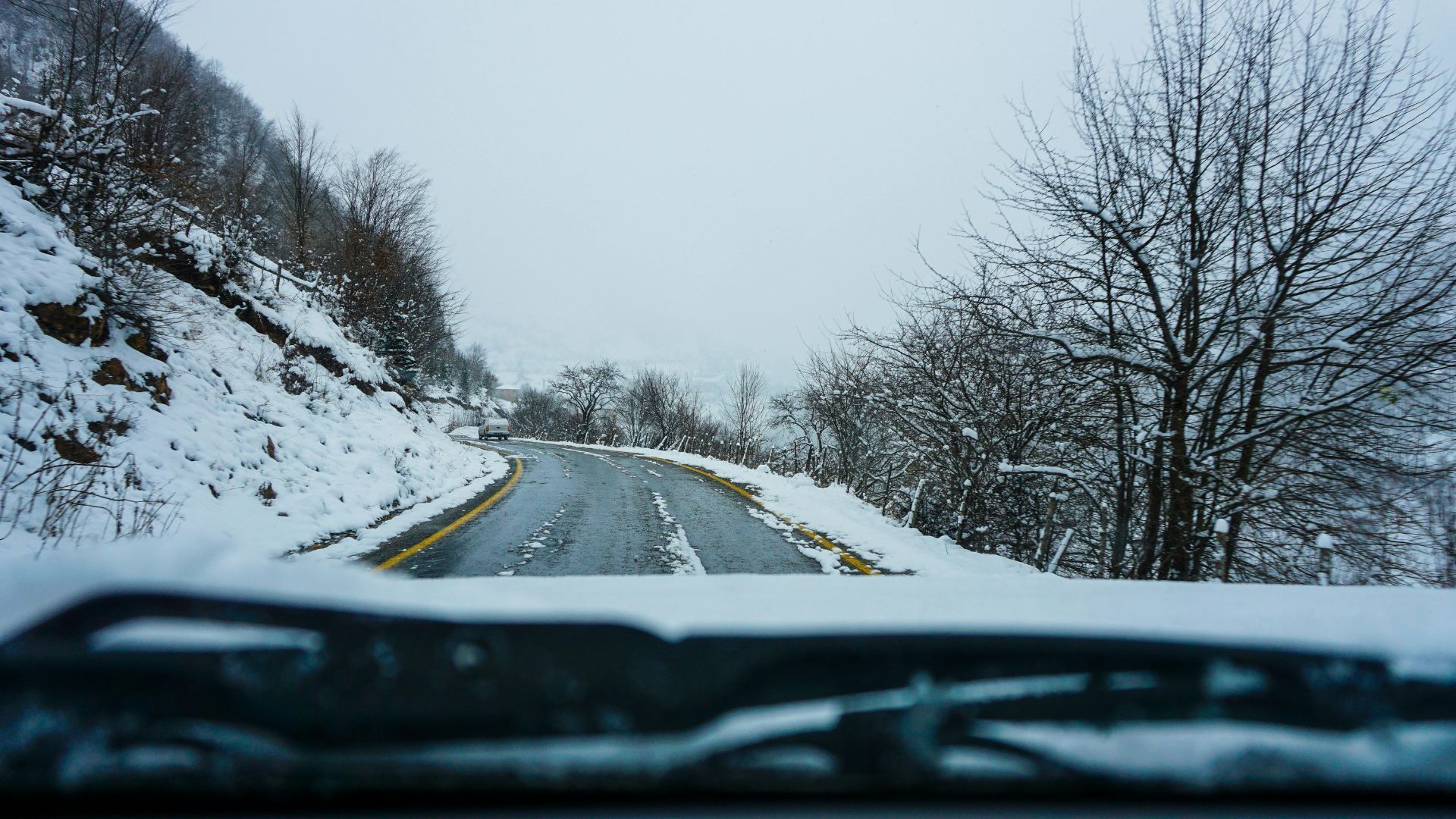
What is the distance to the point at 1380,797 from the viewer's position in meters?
1.20

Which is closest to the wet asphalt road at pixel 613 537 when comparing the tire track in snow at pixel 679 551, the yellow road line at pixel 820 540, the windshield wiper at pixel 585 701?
the tire track in snow at pixel 679 551

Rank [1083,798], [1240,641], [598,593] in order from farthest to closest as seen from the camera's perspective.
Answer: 1. [598,593]
2. [1240,641]
3. [1083,798]

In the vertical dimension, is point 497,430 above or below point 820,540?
above

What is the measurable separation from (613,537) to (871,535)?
358 cm

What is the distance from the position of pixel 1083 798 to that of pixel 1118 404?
8.03 meters

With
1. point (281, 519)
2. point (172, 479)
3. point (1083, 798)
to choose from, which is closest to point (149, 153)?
point (172, 479)

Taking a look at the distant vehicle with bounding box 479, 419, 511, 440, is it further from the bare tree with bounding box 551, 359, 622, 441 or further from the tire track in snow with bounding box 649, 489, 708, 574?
the tire track in snow with bounding box 649, 489, 708, 574

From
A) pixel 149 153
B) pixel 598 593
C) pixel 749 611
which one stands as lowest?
pixel 598 593

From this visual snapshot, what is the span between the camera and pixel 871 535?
9.27 meters

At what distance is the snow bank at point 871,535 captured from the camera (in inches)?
293

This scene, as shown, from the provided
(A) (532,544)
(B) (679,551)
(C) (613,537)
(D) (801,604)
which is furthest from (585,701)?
(C) (613,537)

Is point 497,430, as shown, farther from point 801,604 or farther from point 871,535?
point 801,604

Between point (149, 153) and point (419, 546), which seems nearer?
point (419, 546)

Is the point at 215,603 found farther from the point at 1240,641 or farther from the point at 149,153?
the point at 149,153
